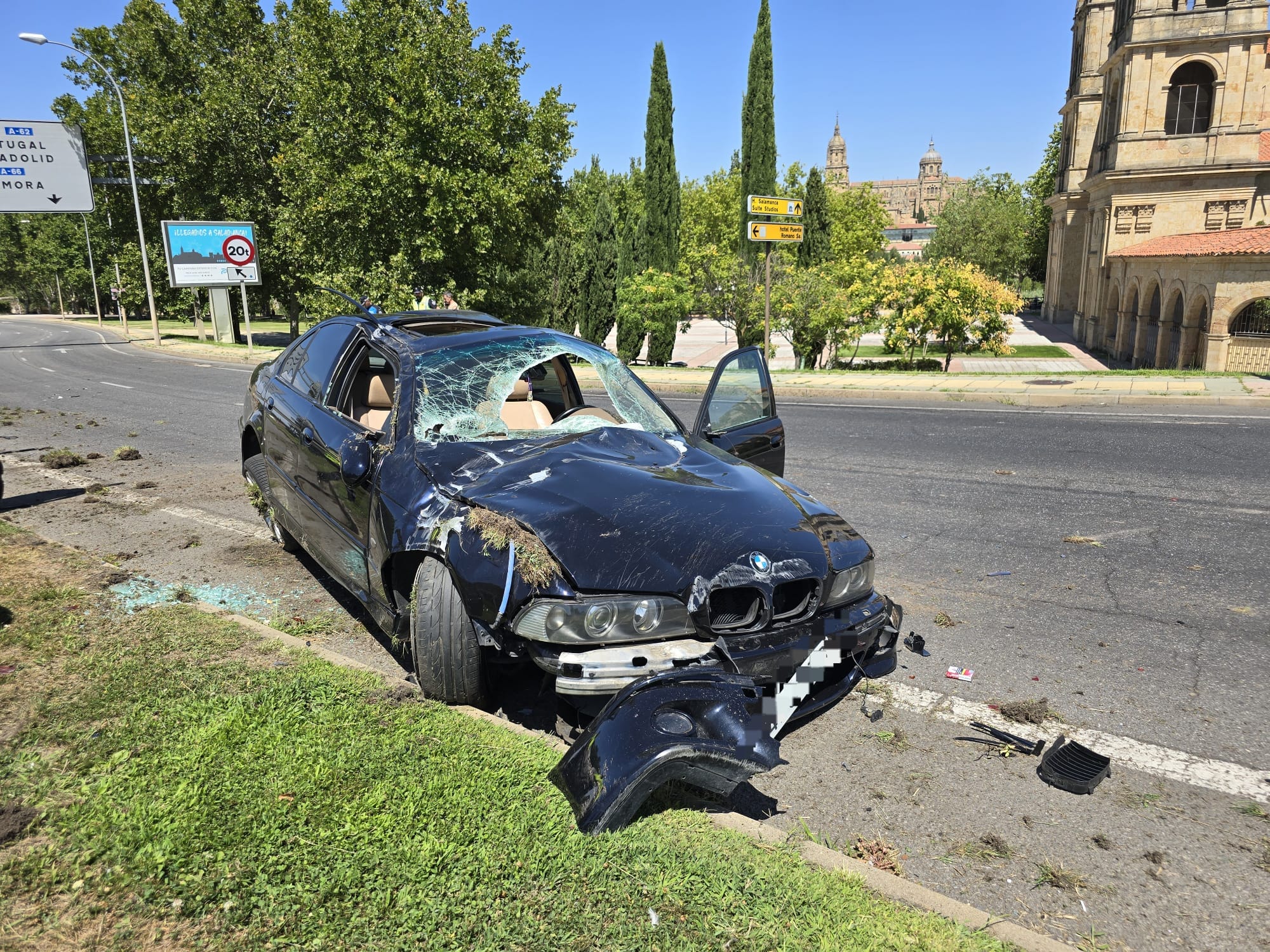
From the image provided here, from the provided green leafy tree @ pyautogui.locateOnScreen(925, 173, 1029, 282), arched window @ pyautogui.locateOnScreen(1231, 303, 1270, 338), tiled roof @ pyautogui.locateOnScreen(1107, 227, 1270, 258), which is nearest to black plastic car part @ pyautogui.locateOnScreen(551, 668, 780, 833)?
tiled roof @ pyautogui.locateOnScreen(1107, 227, 1270, 258)

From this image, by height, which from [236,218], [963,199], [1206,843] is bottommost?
[1206,843]

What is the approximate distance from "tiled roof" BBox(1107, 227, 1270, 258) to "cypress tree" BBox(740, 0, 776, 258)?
15855mm

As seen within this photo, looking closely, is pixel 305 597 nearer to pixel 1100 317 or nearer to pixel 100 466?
pixel 100 466

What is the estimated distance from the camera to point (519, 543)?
121 inches

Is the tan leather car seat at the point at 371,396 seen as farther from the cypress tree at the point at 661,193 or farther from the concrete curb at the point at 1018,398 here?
the cypress tree at the point at 661,193

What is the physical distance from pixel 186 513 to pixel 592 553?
541cm

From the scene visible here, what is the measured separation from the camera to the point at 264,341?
1523 inches

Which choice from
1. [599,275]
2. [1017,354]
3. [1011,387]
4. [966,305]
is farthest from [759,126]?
[1011,387]

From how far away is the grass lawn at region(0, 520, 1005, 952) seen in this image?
2312mm

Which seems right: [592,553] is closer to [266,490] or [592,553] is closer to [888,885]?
[888,885]

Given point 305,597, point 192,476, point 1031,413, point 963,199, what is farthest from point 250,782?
point 963,199

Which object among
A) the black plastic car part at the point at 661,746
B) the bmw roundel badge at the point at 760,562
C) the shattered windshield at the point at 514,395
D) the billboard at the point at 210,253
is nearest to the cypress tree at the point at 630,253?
the billboard at the point at 210,253

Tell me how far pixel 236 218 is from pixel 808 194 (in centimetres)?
2709

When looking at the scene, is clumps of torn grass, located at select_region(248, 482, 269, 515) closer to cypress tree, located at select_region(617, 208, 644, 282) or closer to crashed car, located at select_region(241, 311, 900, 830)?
crashed car, located at select_region(241, 311, 900, 830)
